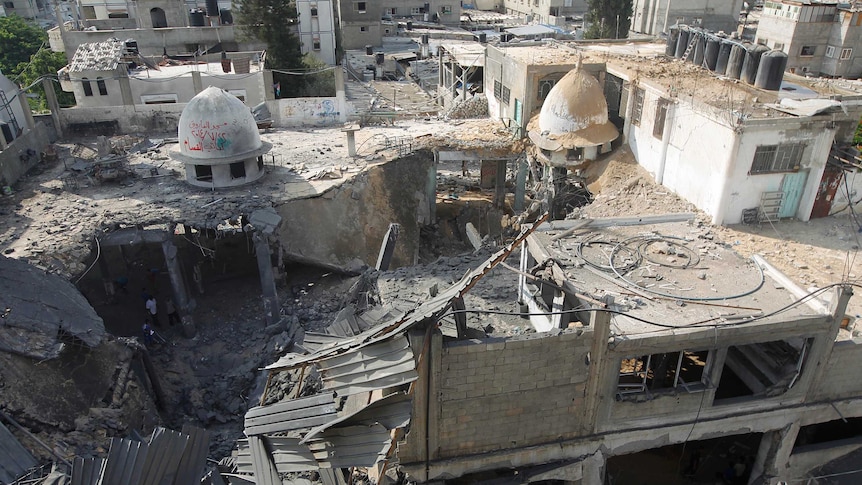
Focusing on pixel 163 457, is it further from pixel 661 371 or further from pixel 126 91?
pixel 126 91

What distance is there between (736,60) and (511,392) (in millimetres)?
18106

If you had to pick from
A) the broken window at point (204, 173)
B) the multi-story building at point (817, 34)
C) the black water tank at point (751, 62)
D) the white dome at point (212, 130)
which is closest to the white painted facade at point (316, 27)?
the white dome at point (212, 130)

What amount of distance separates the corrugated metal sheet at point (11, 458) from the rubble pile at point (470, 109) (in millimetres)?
24707

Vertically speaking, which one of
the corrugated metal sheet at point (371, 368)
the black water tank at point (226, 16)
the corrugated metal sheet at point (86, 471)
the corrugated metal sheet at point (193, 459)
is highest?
the black water tank at point (226, 16)

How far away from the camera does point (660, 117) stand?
22281mm

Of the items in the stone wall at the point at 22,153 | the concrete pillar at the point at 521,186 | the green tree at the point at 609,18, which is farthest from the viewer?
the green tree at the point at 609,18

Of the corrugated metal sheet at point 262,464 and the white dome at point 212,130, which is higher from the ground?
the white dome at point 212,130

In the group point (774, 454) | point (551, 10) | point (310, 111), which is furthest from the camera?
point (551, 10)

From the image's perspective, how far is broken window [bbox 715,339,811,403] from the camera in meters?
13.9

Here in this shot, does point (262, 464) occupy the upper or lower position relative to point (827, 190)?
lower

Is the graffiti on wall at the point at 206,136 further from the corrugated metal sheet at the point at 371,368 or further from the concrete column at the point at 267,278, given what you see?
the corrugated metal sheet at the point at 371,368

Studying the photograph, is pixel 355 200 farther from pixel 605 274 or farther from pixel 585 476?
pixel 585 476

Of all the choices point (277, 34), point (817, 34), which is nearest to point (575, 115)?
point (277, 34)

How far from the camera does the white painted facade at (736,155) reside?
18359 millimetres
